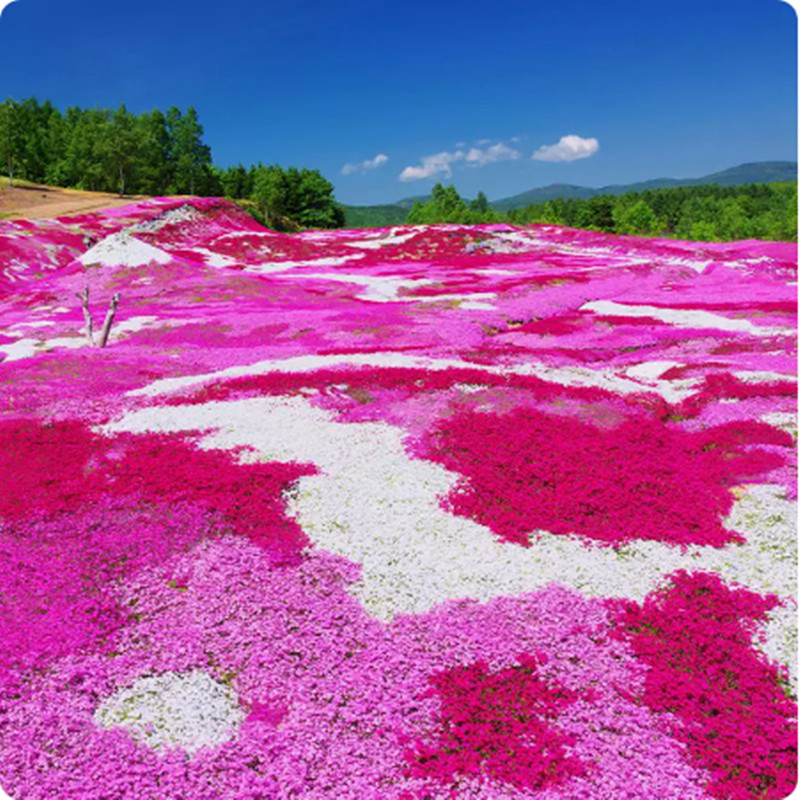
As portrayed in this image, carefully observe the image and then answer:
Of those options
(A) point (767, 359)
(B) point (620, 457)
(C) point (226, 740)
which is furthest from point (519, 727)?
(A) point (767, 359)

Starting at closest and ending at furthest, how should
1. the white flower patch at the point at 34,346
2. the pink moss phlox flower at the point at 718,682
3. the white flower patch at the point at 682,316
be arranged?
Answer: the pink moss phlox flower at the point at 718,682 → the white flower patch at the point at 34,346 → the white flower patch at the point at 682,316

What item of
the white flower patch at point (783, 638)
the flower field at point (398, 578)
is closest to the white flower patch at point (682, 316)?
the flower field at point (398, 578)

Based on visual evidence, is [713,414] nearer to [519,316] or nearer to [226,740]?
[226,740]

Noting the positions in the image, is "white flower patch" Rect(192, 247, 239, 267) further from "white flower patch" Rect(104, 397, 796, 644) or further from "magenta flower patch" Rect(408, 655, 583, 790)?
"magenta flower patch" Rect(408, 655, 583, 790)

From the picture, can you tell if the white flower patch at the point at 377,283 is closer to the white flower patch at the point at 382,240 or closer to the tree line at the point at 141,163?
the white flower patch at the point at 382,240

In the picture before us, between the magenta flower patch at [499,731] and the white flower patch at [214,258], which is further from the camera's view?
the white flower patch at [214,258]

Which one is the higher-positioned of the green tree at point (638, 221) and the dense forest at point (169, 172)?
the dense forest at point (169, 172)

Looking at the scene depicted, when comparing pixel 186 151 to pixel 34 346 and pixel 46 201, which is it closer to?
pixel 46 201
